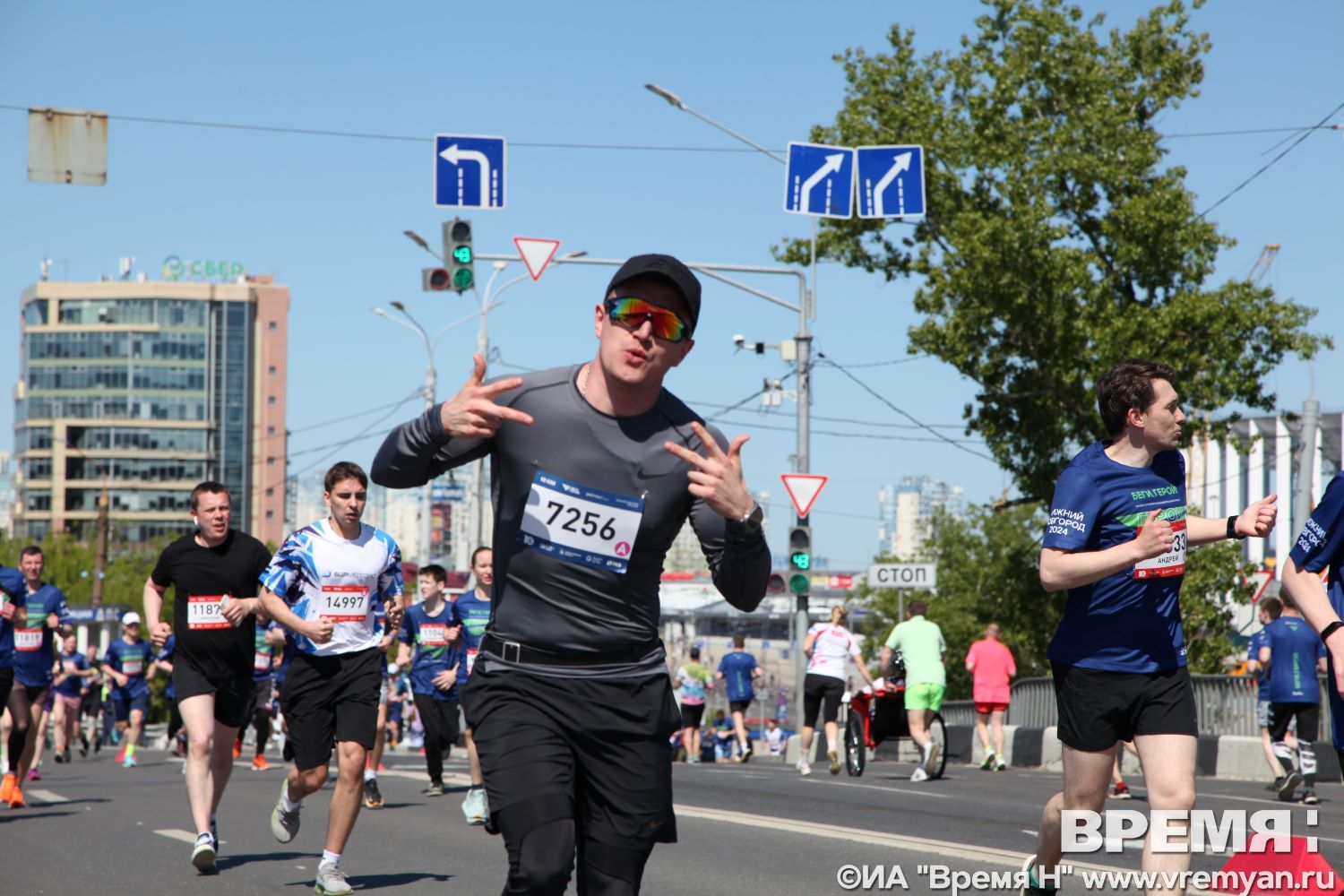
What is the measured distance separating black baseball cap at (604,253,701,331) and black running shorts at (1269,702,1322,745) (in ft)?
38.5

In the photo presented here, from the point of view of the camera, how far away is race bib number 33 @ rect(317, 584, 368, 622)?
338 inches

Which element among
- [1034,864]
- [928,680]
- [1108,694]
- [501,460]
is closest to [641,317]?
[501,460]

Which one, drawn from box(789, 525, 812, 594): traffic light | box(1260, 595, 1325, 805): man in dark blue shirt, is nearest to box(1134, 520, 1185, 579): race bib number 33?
box(1260, 595, 1325, 805): man in dark blue shirt

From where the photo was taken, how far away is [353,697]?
8414 mm

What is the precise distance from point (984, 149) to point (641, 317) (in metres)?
27.2

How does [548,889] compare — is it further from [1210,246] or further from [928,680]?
[1210,246]

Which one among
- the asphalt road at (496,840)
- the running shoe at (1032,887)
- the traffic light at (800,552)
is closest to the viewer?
the running shoe at (1032,887)

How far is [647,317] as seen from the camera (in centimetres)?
449

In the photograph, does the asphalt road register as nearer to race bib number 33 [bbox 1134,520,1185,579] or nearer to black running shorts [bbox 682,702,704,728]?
race bib number 33 [bbox 1134,520,1185,579]

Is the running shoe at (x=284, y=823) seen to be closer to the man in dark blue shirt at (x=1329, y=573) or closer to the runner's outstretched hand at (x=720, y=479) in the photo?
the runner's outstretched hand at (x=720, y=479)

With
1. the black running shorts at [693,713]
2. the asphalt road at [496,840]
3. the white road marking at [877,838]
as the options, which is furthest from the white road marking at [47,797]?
the black running shorts at [693,713]

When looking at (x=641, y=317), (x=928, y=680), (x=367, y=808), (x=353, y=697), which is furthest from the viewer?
(x=928, y=680)

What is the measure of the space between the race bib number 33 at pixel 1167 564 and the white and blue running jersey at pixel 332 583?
4.09 meters

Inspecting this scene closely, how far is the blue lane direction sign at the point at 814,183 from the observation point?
2350 cm
